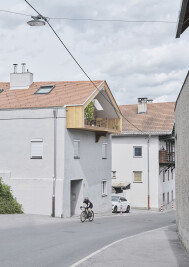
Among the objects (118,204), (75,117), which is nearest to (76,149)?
(75,117)

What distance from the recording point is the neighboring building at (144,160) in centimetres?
4672

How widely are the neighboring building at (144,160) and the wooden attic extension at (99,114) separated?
11059mm

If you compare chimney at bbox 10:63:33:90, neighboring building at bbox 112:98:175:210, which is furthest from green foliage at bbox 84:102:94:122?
neighboring building at bbox 112:98:175:210

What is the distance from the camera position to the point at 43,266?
1184 centimetres

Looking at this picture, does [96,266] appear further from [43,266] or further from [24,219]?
[24,219]

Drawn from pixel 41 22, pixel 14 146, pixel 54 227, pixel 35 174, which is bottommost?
pixel 54 227

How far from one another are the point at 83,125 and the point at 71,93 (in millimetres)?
3138

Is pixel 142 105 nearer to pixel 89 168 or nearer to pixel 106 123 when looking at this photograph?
pixel 106 123

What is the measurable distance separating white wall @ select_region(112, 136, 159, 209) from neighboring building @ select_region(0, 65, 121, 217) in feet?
52.0

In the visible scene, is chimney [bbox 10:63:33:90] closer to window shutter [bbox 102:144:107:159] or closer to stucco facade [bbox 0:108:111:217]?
stucco facade [bbox 0:108:111:217]

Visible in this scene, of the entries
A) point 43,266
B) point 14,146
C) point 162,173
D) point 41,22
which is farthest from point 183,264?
point 162,173

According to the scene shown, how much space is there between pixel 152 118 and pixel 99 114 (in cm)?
1576

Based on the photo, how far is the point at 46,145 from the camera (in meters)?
28.9

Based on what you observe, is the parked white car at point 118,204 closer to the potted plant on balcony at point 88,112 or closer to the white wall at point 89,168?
the white wall at point 89,168
